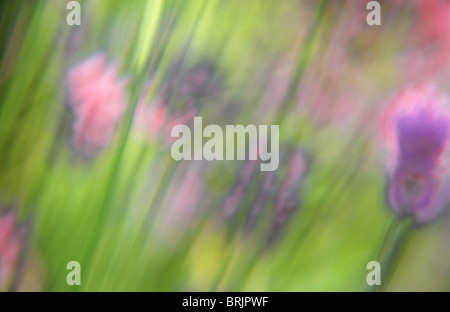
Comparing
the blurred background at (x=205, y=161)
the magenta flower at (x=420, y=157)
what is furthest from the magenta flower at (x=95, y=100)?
the magenta flower at (x=420, y=157)

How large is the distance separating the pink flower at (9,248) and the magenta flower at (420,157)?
2.15 ft

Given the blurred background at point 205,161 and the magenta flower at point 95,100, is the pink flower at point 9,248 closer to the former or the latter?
the blurred background at point 205,161

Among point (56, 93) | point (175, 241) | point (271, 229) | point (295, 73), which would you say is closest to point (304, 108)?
point (295, 73)

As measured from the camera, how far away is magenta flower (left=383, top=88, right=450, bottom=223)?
804mm

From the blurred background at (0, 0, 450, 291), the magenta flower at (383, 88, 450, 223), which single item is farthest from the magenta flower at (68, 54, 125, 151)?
the magenta flower at (383, 88, 450, 223)

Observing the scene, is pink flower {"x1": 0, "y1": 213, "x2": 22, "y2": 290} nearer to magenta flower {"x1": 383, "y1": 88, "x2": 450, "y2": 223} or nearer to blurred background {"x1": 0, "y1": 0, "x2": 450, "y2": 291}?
blurred background {"x1": 0, "y1": 0, "x2": 450, "y2": 291}

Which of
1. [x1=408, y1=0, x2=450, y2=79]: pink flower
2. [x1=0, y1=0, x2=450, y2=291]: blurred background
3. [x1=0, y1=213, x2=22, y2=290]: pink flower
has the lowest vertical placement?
[x1=0, y1=213, x2=22, y2=290]: pink flower

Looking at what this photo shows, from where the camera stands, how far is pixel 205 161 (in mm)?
833

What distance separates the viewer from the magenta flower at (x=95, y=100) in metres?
0.84

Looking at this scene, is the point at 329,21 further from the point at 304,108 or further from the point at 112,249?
the point at 112,249

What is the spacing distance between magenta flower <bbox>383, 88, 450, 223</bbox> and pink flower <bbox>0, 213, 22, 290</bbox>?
2.15 ft

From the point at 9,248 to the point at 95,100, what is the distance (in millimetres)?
301

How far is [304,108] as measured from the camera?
830 mm

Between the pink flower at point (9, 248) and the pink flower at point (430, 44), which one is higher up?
the pink flower at point (430, 44)
